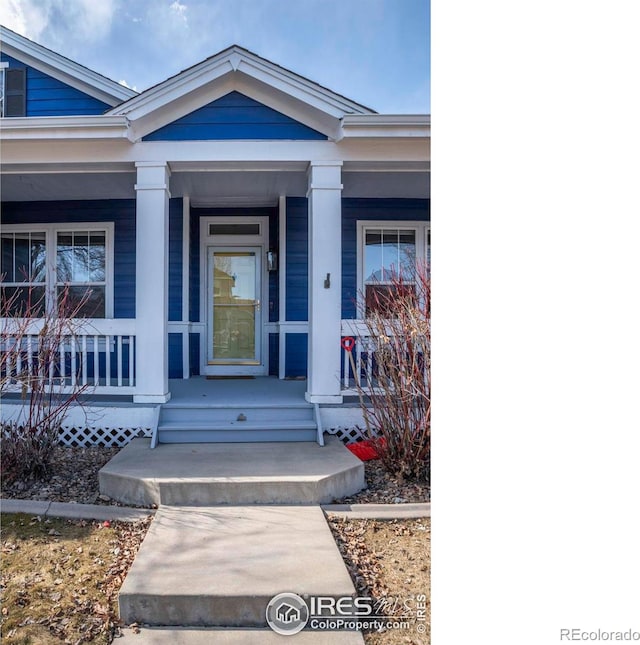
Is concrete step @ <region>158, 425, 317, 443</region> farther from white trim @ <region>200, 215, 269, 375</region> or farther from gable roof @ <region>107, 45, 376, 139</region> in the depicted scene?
gable roof @ <region>107, 45, 376, 139</region>

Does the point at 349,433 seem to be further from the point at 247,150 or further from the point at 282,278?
the point at 247,150

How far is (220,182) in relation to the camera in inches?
217

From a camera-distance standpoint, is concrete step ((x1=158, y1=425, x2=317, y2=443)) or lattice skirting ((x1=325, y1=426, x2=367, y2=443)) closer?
concrete step ((x1=158, y1=425, x2=317, y2=443))

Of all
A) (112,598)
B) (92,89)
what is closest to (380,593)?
(112,598)

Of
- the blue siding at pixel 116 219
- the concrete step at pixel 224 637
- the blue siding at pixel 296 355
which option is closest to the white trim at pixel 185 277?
the blue siding at pixel 116 219

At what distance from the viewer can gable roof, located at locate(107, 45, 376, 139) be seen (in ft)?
14.6

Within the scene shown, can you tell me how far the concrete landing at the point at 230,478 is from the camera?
319cm

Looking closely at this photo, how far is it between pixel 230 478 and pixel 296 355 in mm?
3214

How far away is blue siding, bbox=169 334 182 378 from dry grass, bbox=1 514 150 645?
3290 mm

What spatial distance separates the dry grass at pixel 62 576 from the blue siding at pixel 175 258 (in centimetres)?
368

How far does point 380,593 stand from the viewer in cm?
228

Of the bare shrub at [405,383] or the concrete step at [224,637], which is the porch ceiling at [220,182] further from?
the concrete step at [224,637]

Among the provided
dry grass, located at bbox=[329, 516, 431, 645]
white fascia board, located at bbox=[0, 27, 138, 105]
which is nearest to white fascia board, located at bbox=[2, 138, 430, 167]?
white fascia board, located at bbox=[0, 27, 138, 105]
